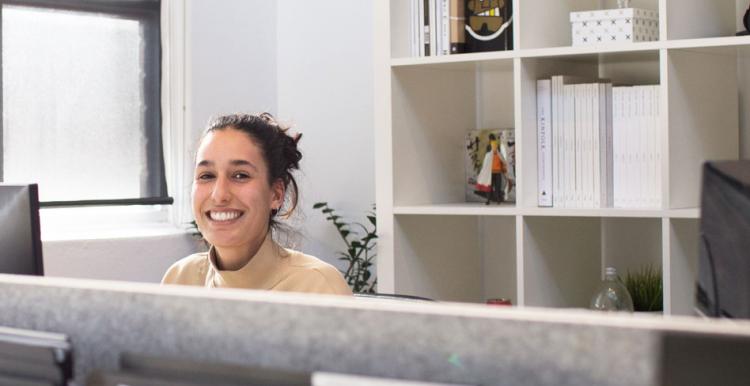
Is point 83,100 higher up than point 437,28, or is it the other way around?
point 437,28

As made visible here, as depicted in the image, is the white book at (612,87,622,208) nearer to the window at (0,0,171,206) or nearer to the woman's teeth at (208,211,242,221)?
the woman's teeth at (208,211,242,221)

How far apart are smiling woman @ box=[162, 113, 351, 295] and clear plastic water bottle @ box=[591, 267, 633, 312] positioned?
1.01 m

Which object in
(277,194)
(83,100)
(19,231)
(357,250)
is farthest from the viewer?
(357,250)

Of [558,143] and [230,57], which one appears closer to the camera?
[558,143]

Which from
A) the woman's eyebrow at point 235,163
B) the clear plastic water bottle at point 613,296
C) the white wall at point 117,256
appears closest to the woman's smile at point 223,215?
the woman's eyebrow at point 235,163

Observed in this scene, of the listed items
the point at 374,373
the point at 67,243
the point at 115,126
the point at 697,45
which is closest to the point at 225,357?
the point at 374,373

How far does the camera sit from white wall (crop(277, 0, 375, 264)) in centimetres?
405

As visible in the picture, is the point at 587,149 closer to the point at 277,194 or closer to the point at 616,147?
the point at 616,147

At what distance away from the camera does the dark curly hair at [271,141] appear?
2.24m

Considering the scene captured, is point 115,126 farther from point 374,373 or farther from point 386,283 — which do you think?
point 374,373

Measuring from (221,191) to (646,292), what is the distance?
132 centimetres

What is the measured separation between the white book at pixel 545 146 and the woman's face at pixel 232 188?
92cm

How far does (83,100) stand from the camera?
3.90 m

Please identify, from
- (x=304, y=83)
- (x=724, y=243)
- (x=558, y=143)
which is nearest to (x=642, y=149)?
(x=558, y=143)
